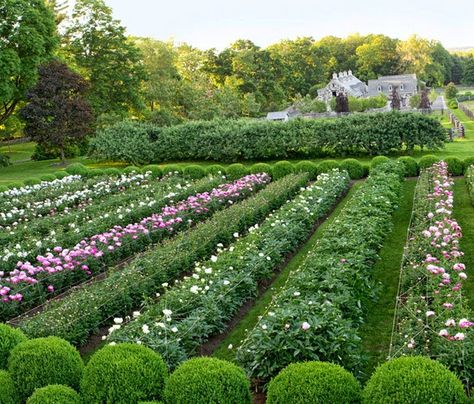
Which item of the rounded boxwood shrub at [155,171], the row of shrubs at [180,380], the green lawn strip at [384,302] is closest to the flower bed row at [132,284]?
the row of shrubs at [180,380]

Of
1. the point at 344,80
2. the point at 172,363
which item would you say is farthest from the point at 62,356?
the point at 344,80

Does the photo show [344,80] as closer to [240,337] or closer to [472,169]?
[472,169]

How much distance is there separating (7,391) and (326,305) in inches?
131

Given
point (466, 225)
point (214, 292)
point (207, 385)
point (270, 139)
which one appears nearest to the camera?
point (207, 385)

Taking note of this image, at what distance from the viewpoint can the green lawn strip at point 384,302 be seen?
7055mm

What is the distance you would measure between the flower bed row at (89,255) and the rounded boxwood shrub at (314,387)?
527cm

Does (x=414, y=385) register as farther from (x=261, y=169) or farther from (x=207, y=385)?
(x=261, y=169)

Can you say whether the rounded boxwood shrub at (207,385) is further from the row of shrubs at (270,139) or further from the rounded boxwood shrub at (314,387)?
the row of shrubs at (270,139)

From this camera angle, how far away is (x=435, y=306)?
650cm

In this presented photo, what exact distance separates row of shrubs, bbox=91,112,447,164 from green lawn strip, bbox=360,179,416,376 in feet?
33.2

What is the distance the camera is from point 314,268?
26.7ft

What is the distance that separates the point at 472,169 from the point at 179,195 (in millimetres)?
8114

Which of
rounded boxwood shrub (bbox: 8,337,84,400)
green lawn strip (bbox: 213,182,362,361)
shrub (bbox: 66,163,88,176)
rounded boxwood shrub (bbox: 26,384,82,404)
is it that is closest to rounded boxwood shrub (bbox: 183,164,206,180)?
shrub (bbox: 66,163,88,176)

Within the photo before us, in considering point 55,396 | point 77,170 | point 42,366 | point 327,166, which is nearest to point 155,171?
point 77,170
